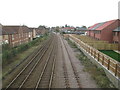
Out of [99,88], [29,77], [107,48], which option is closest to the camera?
[99,88]

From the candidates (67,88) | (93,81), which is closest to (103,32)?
(93,81)

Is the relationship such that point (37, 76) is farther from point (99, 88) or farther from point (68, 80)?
point (99, 88)

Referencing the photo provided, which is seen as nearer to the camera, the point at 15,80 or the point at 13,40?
the point at 15,80

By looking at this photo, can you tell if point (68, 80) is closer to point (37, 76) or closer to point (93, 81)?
point (93, 81)

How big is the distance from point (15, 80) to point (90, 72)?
691cm

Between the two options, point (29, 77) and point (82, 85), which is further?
point (29, 77)

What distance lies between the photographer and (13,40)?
36719 mm

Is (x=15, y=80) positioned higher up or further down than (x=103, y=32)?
further down

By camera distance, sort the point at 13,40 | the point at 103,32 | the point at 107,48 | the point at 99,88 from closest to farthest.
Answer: the point at 99,88, the point at 107,48, the point at 103,32, the point at 13,40

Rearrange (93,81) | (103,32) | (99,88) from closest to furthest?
(99,88) → (93,81) → (103,32)

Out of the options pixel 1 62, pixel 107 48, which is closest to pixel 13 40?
pixel 1 62

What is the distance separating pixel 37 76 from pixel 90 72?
199 inches

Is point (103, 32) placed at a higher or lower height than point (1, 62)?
higher

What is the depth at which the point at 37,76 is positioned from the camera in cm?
Result: 1265
